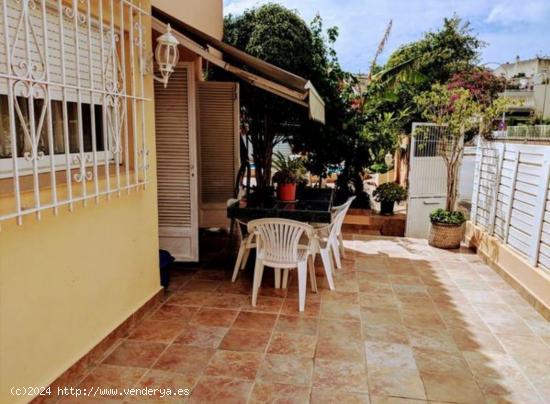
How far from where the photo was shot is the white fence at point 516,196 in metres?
4.83

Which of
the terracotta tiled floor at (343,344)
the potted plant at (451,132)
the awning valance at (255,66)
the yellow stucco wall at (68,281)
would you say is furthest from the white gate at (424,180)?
the yellow stucco wall at (68,281)

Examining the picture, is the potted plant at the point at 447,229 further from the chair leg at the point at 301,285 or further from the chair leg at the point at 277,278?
the chair leg at the point at 301,285

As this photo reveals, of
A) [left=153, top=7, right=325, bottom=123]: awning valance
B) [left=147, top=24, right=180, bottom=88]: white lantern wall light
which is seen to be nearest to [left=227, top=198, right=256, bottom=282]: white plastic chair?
[left=153, top=7, right=325, bottom=123]: awning valance

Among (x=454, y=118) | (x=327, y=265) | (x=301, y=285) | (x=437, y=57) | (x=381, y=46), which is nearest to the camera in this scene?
(x=301, y=285)

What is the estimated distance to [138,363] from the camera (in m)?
3.34

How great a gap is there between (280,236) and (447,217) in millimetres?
4066

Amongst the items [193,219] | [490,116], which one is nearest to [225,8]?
[193,219]

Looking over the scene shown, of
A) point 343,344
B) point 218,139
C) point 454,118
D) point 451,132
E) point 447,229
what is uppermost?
point 454,118

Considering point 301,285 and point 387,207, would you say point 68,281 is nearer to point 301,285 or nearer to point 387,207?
point 301,285

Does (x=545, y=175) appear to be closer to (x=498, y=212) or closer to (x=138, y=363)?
(x=498, y=212)

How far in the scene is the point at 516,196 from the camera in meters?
5.57

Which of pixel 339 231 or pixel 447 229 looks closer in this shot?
pixel 339 231

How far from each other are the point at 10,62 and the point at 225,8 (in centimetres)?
663

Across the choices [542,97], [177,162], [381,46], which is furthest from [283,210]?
[542,97]
